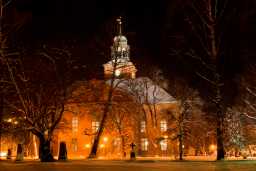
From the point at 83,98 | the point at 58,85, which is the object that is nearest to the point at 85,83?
the point at 83,98

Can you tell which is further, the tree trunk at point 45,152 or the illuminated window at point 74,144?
the illuminated window at point 74,144

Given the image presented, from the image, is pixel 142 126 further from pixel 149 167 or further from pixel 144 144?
pixel 149 167

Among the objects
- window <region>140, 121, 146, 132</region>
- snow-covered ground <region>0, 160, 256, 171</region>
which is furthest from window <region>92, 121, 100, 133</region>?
snow-covered ground <region>0, 160, 256, 171</region>

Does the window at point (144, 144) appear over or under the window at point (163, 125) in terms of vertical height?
under

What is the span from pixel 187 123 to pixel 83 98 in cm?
1323

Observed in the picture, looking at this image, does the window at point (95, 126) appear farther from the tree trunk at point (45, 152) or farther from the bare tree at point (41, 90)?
the tree trunk at point (45, 152)

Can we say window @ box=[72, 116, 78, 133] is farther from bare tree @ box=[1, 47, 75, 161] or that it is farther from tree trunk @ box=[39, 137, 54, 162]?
tree trunk @ box=[39, 137, 54, 162]

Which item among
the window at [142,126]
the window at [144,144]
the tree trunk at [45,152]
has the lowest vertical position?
the tree trunk at [45,152]

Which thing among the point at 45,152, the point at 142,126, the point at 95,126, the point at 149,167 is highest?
the point at 95,126

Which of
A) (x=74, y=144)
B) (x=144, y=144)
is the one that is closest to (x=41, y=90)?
(x=144, y=144)

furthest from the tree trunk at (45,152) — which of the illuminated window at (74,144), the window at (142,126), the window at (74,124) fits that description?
the window at (74,124)

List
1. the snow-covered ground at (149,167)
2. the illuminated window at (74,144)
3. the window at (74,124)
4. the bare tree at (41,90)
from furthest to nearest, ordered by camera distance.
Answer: the window at (74,124), the illuminated window at (74,144), the bare tree at (41,90), the snow-covered ground at (149,167)

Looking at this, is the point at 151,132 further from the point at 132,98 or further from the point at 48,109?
the point at 48,109

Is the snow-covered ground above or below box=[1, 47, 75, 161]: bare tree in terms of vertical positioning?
below
